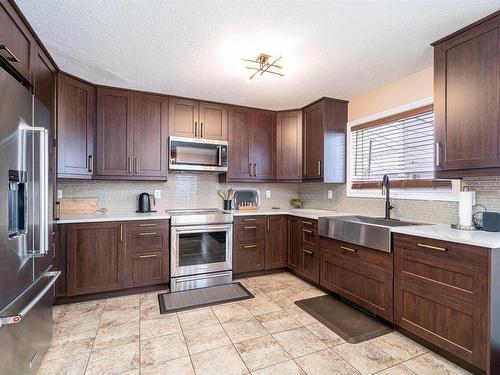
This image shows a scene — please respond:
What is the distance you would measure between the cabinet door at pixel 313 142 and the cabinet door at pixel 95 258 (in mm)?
2498

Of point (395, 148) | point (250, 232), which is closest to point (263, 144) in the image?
point (250, 232)

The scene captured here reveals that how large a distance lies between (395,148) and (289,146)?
1459 mm

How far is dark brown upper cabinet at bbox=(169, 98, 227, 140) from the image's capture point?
333 centimetres

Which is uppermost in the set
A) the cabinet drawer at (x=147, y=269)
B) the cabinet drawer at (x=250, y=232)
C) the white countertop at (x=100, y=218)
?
the white countertop at (x=100, y=218)

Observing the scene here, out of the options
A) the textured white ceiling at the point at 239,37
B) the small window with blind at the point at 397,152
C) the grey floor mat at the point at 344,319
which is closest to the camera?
the textured white ceiling at the point at 239,37

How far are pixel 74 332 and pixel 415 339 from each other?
275 centimetres

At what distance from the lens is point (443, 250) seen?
5.79 feet

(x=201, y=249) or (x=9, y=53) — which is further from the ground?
(x=9, y=53)

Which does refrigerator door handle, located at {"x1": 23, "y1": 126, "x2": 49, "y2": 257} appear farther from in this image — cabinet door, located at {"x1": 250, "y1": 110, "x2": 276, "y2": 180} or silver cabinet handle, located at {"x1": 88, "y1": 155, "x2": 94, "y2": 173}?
cabinet door, located at {"x1": 250, "y1": 110, "x2": 276, "y2": 180}

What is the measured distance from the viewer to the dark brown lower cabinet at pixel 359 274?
2195 millimetres

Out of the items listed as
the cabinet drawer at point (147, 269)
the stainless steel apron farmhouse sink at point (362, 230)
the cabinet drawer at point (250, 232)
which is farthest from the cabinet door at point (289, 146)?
the cabinet drawer at point (147, 269)

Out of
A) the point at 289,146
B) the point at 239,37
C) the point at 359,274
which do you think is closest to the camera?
the point at 239,37

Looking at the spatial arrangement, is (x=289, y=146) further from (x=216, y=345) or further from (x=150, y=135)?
(x=216, y=345)

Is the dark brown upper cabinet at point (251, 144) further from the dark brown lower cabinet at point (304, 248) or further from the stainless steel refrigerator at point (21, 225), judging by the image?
the stainless steel refrigerator at point (21, 225)
